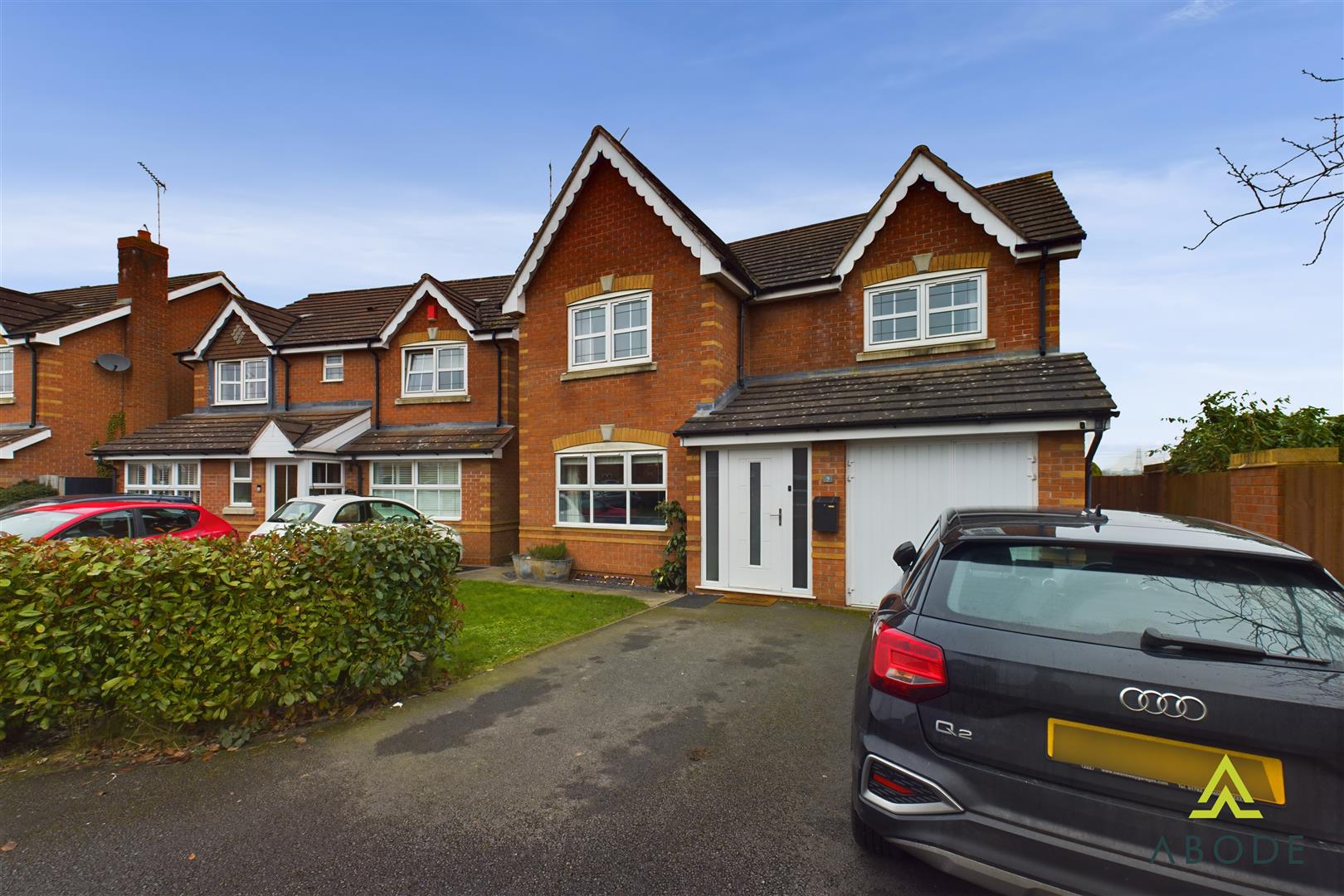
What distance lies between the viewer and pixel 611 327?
36.7ft

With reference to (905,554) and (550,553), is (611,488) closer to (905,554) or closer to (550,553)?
(550,553)

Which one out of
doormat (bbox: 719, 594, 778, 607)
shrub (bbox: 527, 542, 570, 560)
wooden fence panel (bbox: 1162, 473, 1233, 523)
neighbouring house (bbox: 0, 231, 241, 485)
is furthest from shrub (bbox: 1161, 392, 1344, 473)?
neighbouring house (bbox: 0, 231, 241, 485)

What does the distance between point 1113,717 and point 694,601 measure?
284 inches

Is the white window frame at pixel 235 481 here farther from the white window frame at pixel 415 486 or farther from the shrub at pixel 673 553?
the shrub at pixel 673 553

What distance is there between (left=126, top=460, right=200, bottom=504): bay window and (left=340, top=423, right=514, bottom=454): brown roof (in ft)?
17.1

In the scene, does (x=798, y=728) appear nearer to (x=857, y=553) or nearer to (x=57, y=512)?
(x=857, y=553)

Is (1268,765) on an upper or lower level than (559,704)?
upper

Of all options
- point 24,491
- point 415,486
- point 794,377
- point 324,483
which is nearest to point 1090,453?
point 794,377

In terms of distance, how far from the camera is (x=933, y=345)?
384 inches

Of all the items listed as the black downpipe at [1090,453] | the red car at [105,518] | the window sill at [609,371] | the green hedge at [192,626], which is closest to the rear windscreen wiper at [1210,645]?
the green hedge at [192,626]

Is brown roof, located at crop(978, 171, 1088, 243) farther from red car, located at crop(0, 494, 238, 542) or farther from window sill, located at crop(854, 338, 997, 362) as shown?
red car, located at crop(0, 494, 238, 542)

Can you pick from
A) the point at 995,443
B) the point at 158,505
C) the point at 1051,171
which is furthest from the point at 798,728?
the point at 1051,171

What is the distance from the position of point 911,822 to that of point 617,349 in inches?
376

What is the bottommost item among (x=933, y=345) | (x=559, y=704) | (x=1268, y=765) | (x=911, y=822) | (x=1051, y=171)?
(x=559, y=704)
